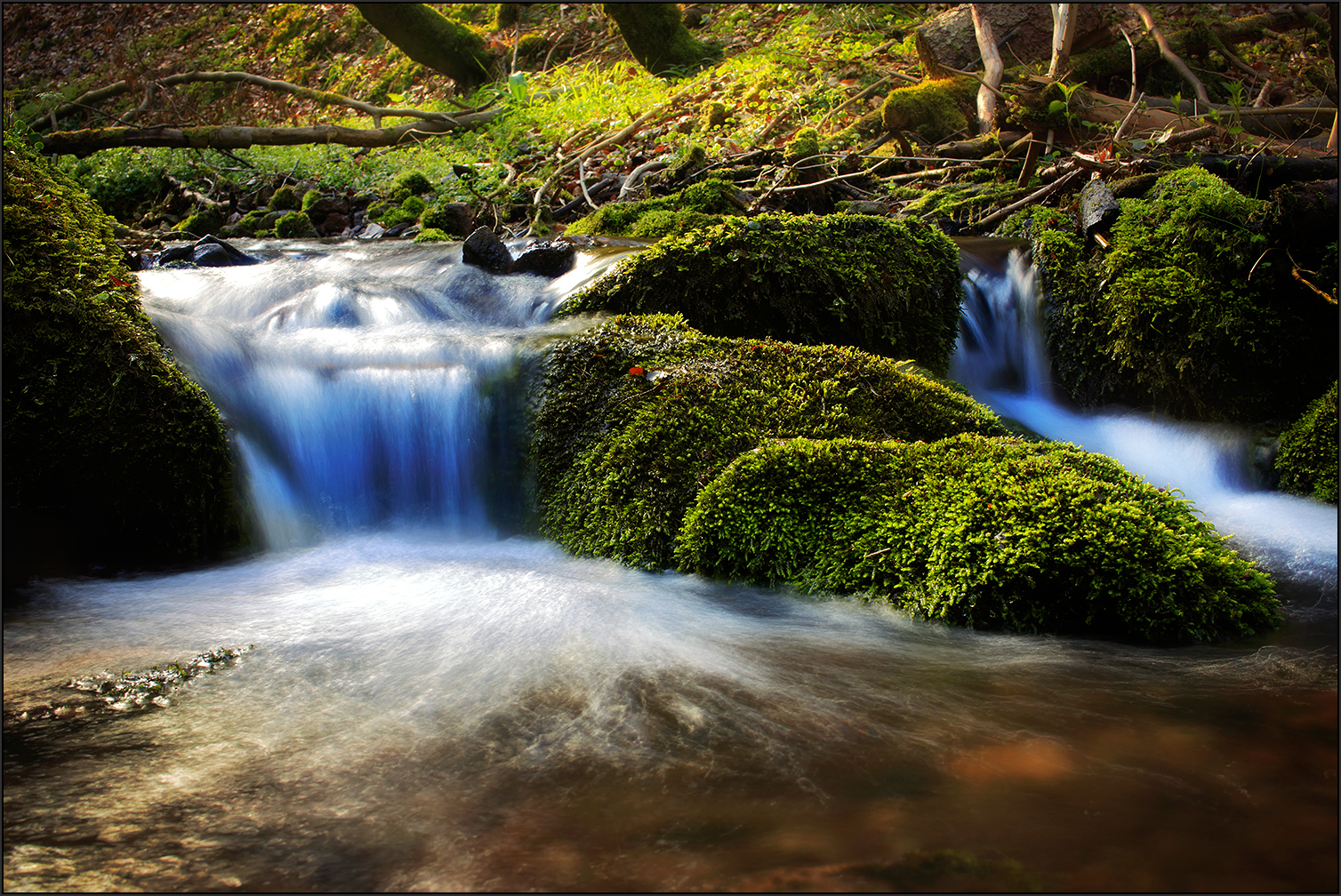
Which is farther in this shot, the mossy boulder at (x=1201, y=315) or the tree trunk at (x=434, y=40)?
the tree trunk at (x=434, y=40)

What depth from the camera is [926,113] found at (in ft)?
30.8

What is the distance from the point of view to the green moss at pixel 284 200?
10094 millimetres

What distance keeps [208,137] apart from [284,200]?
114 cm

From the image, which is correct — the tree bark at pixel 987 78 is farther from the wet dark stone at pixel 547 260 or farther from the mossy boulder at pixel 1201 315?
the wet dark stone at pixel 547 260

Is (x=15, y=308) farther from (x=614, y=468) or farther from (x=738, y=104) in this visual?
(x=738, y=104)

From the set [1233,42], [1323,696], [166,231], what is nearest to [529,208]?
[166,231]

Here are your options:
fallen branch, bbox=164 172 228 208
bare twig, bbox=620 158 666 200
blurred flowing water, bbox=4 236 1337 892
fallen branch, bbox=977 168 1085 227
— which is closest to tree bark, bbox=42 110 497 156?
fallen branch, bbox=164 172 228 208

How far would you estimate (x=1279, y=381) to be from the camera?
5.43m

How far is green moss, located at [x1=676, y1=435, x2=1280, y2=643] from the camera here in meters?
3.00

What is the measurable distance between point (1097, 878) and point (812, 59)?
13352 mm

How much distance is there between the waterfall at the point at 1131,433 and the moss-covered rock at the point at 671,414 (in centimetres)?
162

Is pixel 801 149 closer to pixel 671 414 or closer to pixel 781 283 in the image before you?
pixel 781 283

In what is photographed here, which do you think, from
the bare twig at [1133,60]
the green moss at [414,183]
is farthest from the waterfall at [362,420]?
the bare twig at [1133,60]

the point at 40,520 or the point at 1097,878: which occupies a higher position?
the point at 40,520
